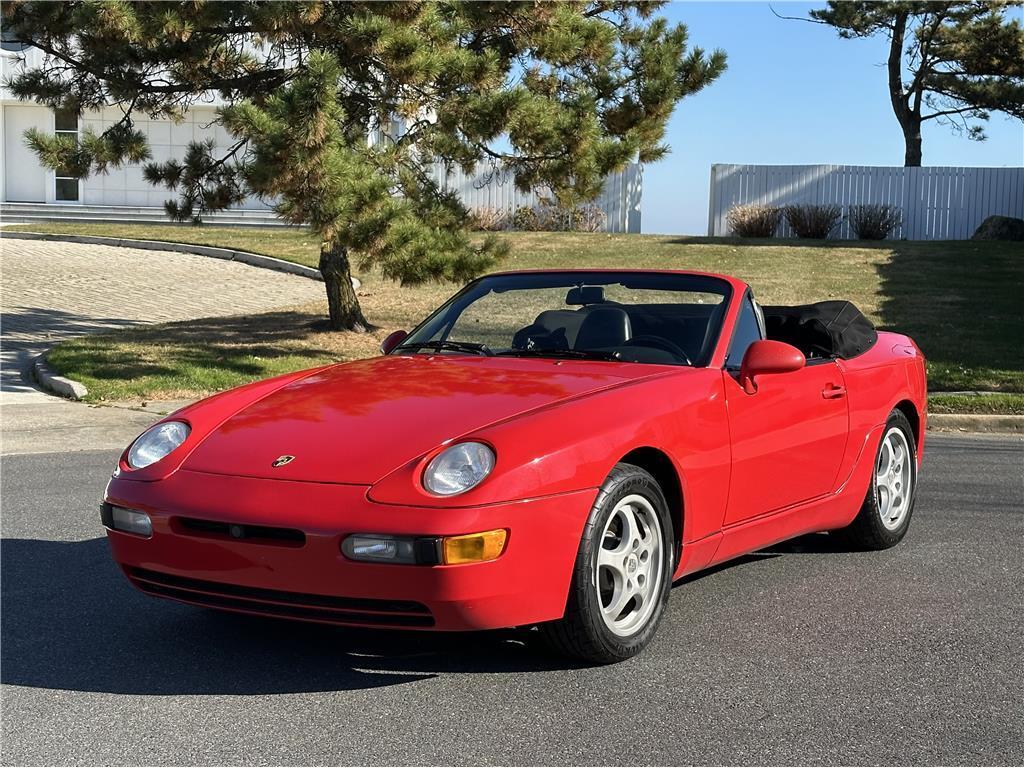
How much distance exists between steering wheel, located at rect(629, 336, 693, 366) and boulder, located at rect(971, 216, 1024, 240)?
25766 mm

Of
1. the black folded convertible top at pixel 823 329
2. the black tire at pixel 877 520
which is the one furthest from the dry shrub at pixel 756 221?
the black tire at pixel 877 520

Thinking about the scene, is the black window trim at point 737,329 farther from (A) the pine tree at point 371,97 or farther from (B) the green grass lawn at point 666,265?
(A) the pine tree at point 371,97

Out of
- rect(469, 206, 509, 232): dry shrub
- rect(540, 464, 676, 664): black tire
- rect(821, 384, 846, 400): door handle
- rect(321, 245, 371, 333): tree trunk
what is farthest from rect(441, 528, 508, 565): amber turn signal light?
rect(469, 206, 509, 232): dry shrub

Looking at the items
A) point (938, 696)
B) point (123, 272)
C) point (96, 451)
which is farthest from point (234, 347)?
point (938, 696)

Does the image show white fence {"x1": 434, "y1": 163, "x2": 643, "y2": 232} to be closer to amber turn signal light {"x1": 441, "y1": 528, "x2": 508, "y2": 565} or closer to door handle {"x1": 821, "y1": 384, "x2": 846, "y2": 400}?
door handle {"x1": 821, "y1": 384, "x2": 846, "y2": 400}

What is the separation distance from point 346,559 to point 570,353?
1.69m

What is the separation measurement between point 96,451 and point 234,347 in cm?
627

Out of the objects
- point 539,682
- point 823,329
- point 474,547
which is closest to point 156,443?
point 474,547

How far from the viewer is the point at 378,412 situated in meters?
4.62

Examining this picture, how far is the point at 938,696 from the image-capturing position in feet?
13.7

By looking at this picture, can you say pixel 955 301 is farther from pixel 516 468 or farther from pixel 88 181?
pixel 88 181

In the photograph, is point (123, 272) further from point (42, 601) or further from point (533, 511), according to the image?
point (533, 511)

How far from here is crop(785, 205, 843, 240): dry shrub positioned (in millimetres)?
29797

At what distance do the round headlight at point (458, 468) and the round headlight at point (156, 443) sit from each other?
44.4 inches
